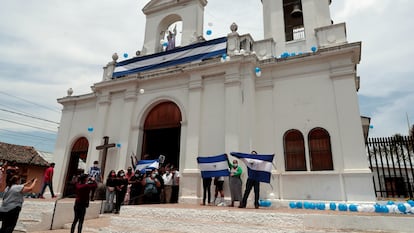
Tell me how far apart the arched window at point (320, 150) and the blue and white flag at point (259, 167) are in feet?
7.91

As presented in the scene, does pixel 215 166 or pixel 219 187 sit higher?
pixel 215 166

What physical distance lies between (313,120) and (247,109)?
2.56 m

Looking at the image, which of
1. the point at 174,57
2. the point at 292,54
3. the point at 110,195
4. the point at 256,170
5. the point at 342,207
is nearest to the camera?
the point at 342,207

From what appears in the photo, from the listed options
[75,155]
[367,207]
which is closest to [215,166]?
[367,207]

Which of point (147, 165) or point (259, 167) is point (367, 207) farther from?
point (147, 165)

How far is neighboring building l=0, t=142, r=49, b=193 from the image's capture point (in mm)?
22625

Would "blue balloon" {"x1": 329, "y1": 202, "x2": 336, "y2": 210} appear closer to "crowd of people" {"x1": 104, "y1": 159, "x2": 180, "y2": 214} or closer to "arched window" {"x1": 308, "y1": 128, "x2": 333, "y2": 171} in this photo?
"arched window" {"x1": 308, "y1": 128, "x2": 333, "y2": 171}

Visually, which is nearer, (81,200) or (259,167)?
(81,200)

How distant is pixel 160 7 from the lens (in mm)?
14906

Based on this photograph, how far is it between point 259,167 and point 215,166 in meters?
1.67

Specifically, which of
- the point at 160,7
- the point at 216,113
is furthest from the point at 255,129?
the point at 160,7

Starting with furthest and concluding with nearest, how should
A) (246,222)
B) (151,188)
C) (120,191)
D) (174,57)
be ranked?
(174,57)
(120,191)
(151,188)
(246,222)

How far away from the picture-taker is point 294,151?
33.0ft

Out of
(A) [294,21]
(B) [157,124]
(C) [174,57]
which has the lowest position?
(B) [157,124]
